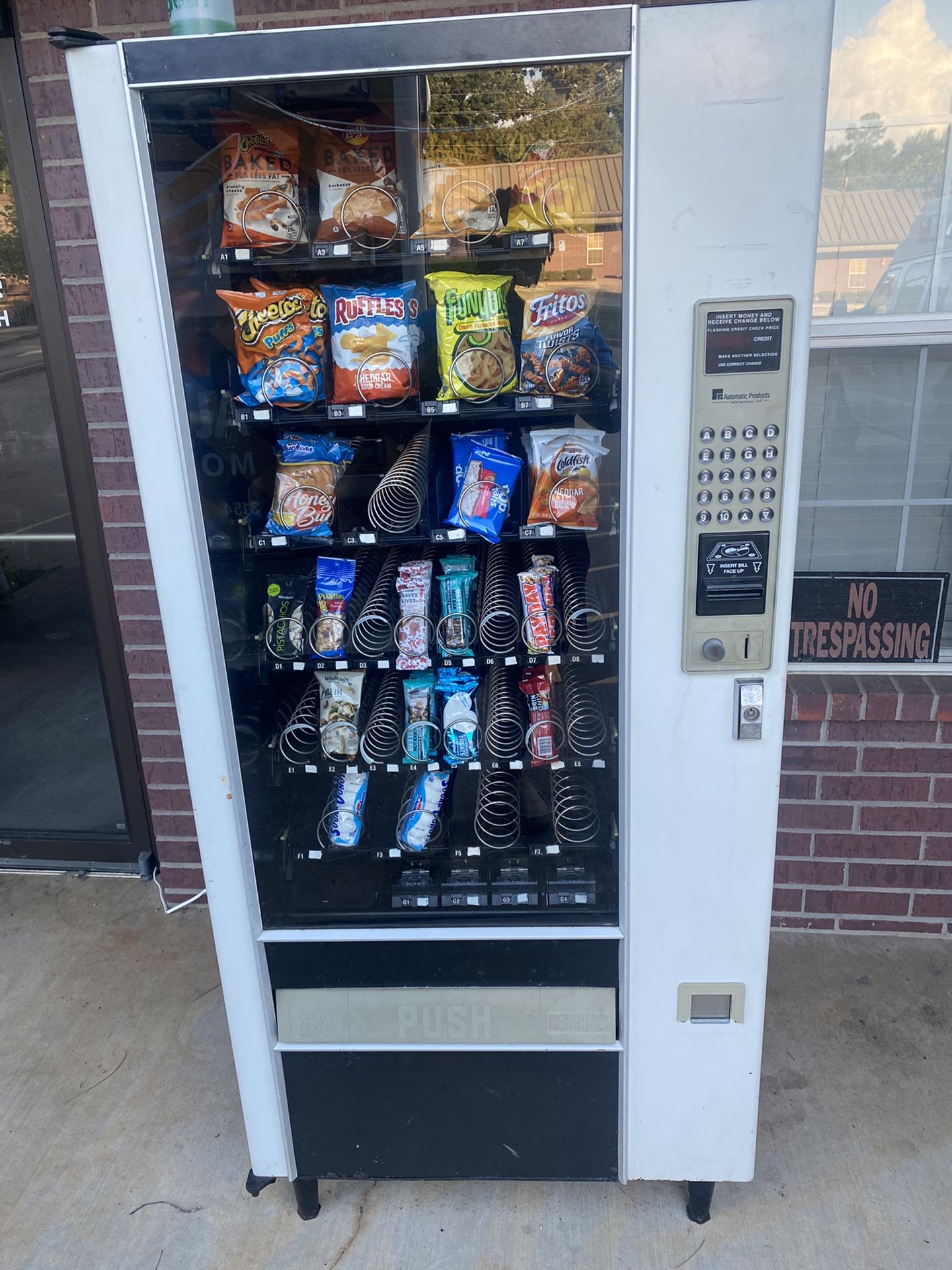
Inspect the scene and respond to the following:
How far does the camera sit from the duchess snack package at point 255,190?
5.36 ft

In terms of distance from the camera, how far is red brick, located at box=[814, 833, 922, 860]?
255 cm

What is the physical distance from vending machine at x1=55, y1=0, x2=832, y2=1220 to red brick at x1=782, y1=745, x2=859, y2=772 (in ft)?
2.83

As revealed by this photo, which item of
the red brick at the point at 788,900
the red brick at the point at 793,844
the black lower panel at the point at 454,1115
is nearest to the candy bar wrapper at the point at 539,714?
the black lower panel at the point at 454,1115

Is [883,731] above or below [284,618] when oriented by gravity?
below

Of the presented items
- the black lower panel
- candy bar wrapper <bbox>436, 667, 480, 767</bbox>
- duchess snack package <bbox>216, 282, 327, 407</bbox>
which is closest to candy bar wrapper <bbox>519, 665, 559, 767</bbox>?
candy bar wrapper <bbox>436, 667, 480, 767</bbox>

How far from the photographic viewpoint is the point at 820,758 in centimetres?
250

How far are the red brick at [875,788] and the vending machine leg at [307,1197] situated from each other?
1688mm

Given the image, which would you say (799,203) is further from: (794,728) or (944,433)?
(794,728)

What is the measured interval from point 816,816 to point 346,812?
A: 144 centimetres

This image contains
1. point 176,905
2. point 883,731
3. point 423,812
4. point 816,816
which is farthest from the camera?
point 176,905

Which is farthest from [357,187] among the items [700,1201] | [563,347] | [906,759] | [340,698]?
[700,1201]

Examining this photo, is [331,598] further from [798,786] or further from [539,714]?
[798,786]

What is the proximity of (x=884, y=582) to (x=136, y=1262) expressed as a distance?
8.07 feet

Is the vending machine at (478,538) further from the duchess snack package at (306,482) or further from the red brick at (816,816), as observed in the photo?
the red brick at (816,816)
